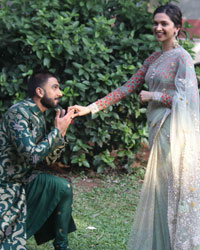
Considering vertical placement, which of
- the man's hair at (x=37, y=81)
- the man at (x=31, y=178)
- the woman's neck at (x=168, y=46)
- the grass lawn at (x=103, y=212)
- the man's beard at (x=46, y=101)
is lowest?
the grass lawn at (x=103, y=212)

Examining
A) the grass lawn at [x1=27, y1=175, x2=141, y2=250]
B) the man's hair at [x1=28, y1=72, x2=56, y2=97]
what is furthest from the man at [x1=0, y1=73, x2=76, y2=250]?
the grass lawn at [x1=27, y1=175, x2=141, y2=250]

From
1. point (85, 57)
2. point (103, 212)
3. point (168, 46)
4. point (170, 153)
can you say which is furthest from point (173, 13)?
point (103, 212)

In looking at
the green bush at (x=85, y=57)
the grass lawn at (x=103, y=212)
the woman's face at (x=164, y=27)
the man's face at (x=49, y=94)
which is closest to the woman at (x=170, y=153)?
the woman's face at (x=164, y=27)

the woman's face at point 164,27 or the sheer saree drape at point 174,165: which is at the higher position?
the woman's face at point 164,27

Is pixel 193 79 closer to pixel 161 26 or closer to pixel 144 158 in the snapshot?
pixel 161 26

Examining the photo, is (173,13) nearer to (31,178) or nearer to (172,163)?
(172,163)

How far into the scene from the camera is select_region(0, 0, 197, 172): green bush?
5.38 meters

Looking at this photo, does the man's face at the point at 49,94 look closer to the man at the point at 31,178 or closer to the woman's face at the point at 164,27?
the man at the point at 31,178

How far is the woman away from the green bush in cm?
193

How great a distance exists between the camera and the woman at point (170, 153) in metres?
3.30

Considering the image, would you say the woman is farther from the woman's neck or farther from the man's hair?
the man's hair

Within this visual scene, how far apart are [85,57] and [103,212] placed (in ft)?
6.20

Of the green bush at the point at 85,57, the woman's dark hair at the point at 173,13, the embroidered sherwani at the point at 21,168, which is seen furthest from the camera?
the green bush at the point at 85,57

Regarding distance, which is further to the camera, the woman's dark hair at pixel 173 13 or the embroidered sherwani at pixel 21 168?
the woman's dark hair at pixel 173 13
